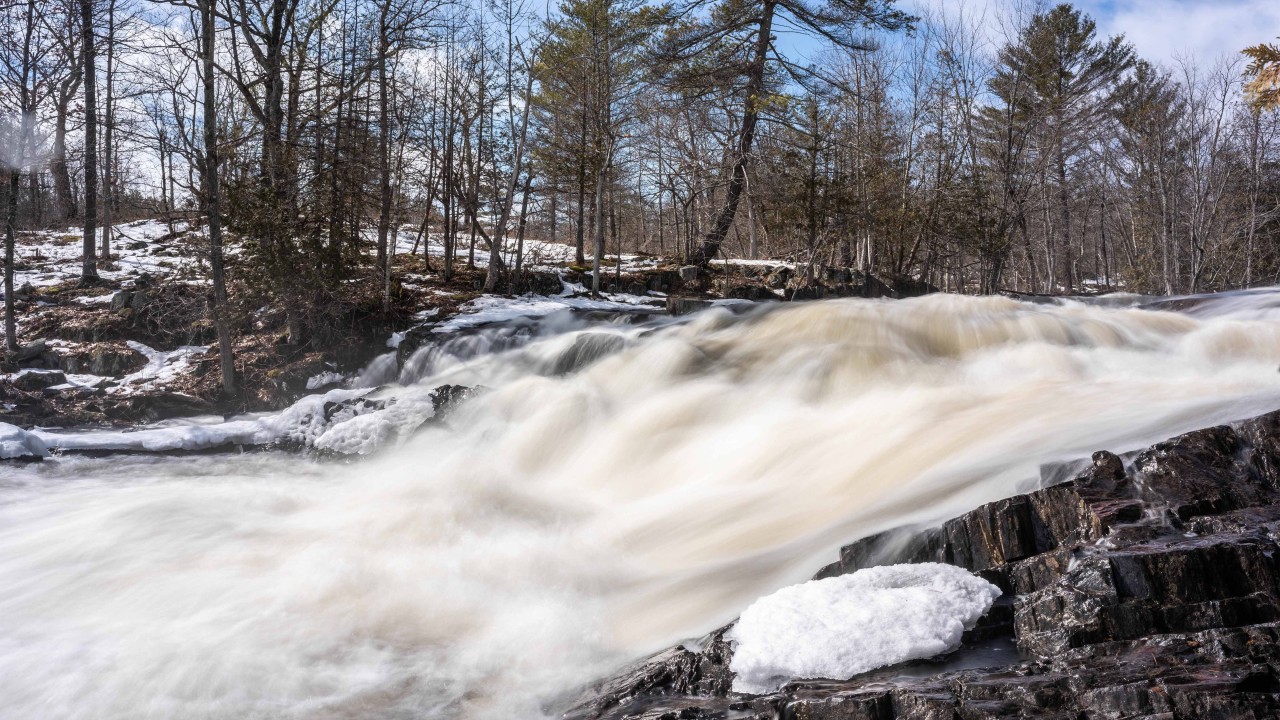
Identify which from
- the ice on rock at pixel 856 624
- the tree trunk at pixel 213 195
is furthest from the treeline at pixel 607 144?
the ice on rock at pixel 856 624

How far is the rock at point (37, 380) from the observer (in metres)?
11.4

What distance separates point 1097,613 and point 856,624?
89cm

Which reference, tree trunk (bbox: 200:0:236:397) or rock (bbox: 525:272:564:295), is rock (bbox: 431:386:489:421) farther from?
rock (bbox: 525:272:564:295)

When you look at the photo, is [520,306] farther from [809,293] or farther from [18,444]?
[18,444]

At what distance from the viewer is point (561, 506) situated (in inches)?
269

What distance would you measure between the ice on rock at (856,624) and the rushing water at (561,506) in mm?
924

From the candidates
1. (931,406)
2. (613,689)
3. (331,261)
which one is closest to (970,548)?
(613,689)

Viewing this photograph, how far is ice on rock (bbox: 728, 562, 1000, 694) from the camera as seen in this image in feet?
9.86

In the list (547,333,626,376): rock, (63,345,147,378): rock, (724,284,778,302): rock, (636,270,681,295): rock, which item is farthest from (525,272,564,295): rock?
(63,345,147,378): rock

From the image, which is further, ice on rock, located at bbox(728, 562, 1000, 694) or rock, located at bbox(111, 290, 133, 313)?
rock, located at bbox(111, 290, 133, 313)

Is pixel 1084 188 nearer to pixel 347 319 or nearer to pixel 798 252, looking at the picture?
pixel 798 252

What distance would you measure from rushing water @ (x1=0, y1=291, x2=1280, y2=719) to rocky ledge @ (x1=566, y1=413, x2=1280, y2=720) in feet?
1.68

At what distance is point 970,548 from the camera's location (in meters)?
3.74

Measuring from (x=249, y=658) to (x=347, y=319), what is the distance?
31.5ft
